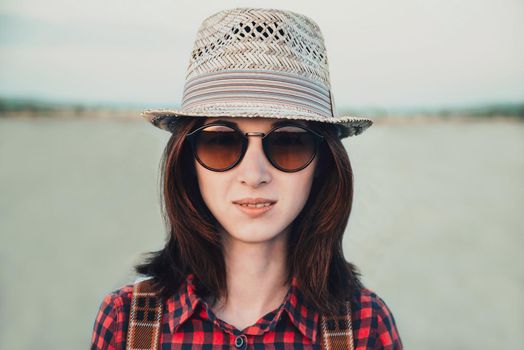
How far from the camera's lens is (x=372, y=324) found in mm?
1433

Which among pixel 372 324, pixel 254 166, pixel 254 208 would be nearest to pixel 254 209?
pixel 254 208

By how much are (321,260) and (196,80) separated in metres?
0.64

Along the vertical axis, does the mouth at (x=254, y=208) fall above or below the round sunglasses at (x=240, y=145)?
below

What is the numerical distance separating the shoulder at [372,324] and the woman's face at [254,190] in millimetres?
369

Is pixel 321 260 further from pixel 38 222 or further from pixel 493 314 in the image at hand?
pixel 38 222

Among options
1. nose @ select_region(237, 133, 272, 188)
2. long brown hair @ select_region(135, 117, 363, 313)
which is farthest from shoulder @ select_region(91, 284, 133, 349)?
nose @ select_region(237, 133, 272, 188)

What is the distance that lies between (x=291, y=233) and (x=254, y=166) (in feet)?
1.20

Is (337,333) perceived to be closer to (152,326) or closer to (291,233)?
(291,233)

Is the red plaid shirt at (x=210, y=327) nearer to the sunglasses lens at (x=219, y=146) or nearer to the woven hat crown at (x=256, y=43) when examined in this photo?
the sunglasses lens at (x=219, y=146)

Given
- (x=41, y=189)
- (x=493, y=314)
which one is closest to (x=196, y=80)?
(x=493, y=314)

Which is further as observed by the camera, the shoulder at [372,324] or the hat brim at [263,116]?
the shoulder at [372,324]

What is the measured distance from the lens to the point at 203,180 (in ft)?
4.35

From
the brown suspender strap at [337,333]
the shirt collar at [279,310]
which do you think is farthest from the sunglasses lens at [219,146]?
the brown suspender strap at [337,333]

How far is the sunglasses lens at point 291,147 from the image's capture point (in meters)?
1.26
